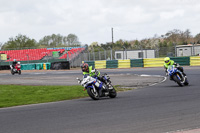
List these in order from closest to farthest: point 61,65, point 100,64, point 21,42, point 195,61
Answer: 1. point 195,61
2. point 100,64
3. point 61,65
4. point 21,42

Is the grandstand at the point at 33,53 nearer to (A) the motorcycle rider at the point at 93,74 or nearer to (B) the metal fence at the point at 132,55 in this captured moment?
(B) the metal fence at the point at 132,55

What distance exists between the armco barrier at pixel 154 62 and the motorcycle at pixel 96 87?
25565mm

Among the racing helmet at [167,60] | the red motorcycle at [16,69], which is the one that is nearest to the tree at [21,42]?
the red motorcycle at [16,69]

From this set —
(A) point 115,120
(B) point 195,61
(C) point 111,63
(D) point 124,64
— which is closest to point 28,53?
(C) point 111,63

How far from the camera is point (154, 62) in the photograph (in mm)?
38188

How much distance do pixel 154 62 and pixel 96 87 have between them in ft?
Answer: 86.4

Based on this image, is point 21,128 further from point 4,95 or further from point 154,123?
point 4,95

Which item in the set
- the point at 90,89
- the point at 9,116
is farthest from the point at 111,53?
the point at 9,116

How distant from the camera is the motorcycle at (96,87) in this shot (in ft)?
40.1

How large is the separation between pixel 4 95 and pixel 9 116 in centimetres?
694

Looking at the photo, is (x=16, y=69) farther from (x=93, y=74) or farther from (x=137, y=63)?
(x=93, y=74)

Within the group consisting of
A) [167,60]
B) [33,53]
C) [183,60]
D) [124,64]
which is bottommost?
[124,64]

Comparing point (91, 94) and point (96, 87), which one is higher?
point (96, 87)

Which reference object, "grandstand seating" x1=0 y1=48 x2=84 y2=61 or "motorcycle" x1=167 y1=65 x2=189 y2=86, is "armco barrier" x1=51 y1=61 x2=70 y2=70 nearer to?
"grandstand seating" x1=0 y1=48 x2=84 y2=61
